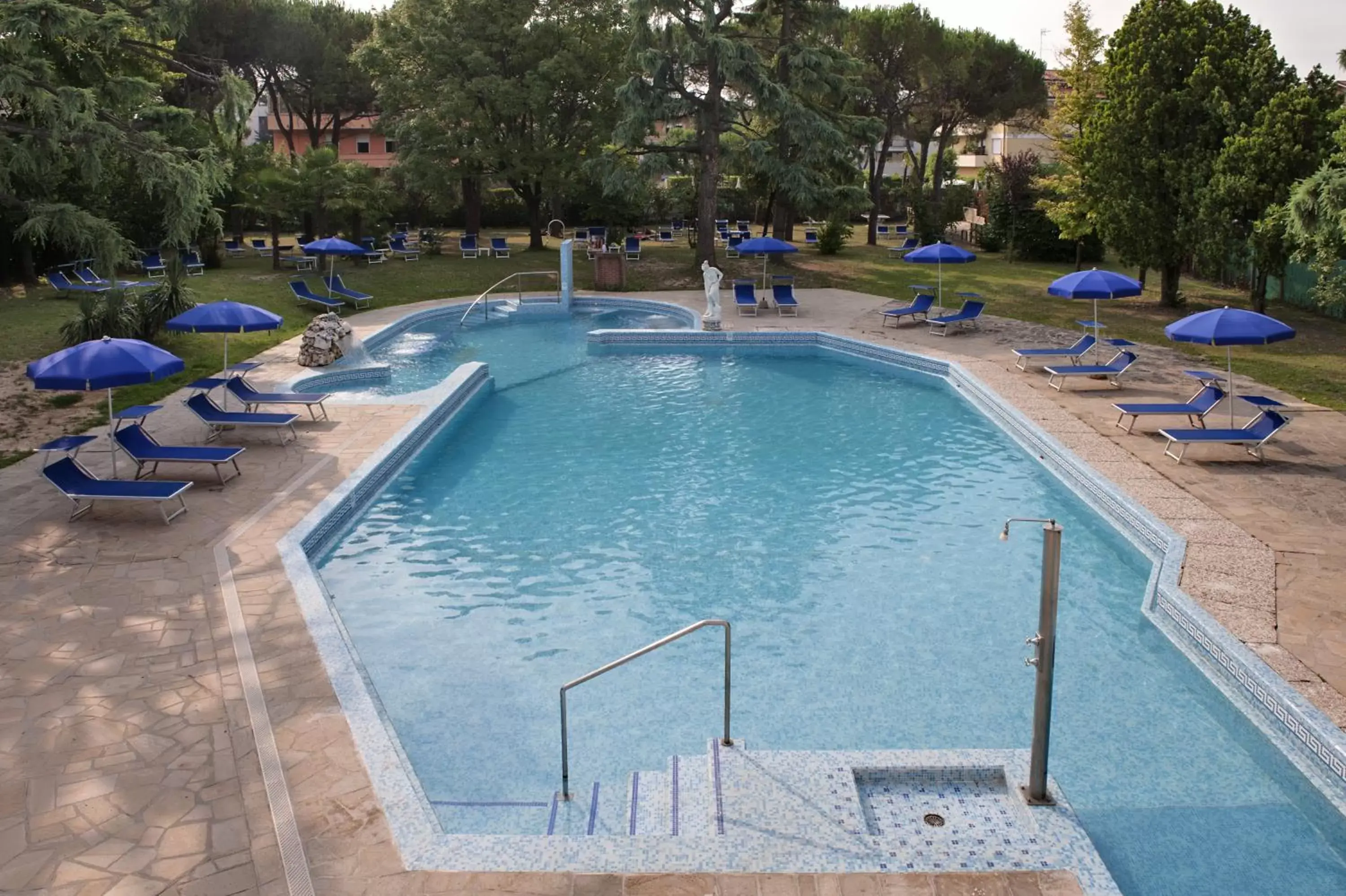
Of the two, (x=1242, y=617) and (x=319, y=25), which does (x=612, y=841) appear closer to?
(x=1242, y=617)

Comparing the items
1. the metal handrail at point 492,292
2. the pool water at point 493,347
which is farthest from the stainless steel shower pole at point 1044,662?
the metal handrail at point 492,292

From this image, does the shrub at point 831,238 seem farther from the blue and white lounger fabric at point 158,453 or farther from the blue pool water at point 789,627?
the blue and white lounger fabric at point 158,453

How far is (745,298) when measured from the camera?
81.6 feet

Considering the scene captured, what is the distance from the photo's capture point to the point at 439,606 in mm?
9227

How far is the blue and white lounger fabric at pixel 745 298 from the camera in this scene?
24344mm

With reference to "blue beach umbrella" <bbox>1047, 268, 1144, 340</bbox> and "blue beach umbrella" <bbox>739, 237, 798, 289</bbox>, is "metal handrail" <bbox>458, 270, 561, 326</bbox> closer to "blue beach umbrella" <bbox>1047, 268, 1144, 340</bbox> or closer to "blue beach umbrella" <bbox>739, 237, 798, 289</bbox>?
"blue beach umbrella" <bbox>739, 237, 798, 289</bbox>

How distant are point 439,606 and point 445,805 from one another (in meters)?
2.94

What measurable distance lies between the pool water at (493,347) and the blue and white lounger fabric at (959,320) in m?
6.13

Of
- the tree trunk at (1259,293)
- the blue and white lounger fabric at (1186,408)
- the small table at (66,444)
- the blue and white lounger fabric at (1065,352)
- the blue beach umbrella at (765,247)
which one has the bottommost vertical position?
the small table at (66,444)

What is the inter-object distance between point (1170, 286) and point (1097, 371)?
376 inches

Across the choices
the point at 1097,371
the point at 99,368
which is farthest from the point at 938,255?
the point at 99,368

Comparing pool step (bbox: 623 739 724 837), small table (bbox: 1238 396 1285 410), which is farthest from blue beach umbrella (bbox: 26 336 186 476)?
small table (bbox: 1238 396 1285 410)

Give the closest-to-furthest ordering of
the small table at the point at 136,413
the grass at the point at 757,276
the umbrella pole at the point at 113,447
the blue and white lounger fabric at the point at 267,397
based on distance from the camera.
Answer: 1. the umbrella pole at the point at 113,447
2. the small table at the point at 136,413
3. the blue and white lounger fabric at the point at 267,397
4. the grass at the point at 757,276

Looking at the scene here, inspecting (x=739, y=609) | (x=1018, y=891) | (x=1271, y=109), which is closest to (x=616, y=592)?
(x=739, y=609)
